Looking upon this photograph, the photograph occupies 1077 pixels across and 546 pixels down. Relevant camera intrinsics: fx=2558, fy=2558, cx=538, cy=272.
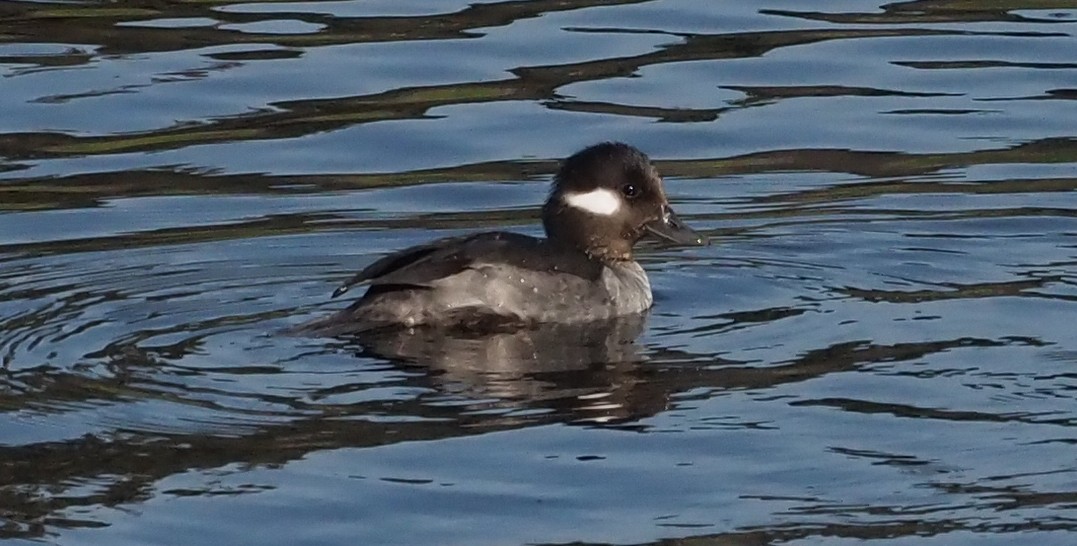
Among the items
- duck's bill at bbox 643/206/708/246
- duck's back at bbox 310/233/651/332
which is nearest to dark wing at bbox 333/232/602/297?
duck's back at bbox 310/233/651/332

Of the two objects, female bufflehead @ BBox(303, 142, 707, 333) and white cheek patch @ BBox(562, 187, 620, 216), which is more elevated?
white cheek patch @ BBox(562, 187, 620, 216)

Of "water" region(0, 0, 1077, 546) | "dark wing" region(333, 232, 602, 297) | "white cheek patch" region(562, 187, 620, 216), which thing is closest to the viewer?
"water" region(0, 0, 1077, 546)

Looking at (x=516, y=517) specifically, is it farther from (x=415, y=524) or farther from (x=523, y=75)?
(x=523, y=75)

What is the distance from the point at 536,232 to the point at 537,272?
2.09 meters

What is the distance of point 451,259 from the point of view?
440 inches

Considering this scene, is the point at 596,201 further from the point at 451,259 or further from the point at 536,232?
the point at 536,232

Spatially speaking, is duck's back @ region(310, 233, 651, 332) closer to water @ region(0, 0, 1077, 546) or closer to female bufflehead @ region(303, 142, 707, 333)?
female bufflehead @ region(303, 142, 707, 333)

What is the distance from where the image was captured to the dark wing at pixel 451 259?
1109cm

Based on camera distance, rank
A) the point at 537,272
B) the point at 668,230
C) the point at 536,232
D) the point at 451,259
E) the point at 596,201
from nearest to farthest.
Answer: the point at 451,259 → the point at 537,272 → the point at 596,201 → the point at 668,230 → the point at 536,232

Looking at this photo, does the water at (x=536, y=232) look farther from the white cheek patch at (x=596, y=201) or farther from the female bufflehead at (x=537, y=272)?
the white cheek patch at (x=596, y=201)

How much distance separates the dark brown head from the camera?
12117 millimetres

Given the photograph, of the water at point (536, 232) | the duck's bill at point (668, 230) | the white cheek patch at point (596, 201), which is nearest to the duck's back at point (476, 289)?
the water at point (536, 232)

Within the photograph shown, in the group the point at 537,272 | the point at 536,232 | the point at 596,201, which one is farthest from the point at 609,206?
the point at 536,232

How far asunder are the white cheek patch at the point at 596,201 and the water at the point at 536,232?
0.61 metres
